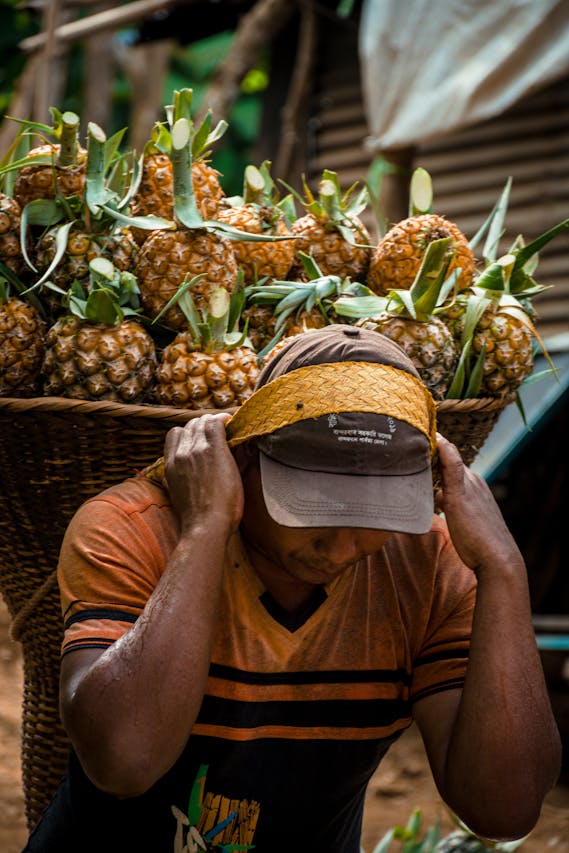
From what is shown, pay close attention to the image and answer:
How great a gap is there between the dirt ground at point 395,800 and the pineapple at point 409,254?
267 centimetres

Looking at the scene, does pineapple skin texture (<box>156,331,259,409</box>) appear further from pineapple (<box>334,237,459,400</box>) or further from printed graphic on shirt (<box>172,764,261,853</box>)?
printed graphic on shirt (<box>172,764,261,853</box>)

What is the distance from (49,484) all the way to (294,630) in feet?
2.35

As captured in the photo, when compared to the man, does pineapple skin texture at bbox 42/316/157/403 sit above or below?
above

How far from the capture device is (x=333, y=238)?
9.39 ft

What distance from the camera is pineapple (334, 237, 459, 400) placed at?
2.51 m

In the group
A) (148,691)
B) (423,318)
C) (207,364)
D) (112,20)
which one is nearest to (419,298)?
(423,318)

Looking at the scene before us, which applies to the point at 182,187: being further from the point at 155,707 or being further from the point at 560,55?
the point at 560,55

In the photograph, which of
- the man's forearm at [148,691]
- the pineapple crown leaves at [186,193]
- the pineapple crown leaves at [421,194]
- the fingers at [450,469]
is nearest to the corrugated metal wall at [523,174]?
the pineapple crown leaves at [421,194]

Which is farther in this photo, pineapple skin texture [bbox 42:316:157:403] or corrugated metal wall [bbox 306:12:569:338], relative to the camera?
corrugated metal wall [bbox 306:12:569:338]

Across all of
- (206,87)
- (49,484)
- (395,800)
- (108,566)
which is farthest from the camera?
(206,87)

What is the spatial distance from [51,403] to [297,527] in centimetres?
69

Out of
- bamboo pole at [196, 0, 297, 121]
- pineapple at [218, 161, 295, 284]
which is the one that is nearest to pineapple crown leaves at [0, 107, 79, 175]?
pineapple at [218, 161, 295, 284]

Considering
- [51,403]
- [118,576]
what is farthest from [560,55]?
[118,576]

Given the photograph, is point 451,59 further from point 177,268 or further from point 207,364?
point 207,364
